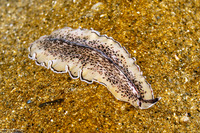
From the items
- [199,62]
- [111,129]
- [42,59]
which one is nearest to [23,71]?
[42,59]

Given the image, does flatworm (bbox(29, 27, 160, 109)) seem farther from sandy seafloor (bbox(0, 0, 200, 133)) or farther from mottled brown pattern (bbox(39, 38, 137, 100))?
sandy seafloor (bbox(0, 0, 200, 133))

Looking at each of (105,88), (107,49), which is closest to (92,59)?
(107,49)

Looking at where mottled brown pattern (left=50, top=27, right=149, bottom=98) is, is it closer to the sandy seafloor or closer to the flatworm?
the flatworm

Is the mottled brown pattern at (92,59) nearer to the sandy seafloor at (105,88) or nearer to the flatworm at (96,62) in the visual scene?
the flatworm at (96,62)

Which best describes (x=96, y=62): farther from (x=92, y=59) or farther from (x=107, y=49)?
(x=107, y=49)

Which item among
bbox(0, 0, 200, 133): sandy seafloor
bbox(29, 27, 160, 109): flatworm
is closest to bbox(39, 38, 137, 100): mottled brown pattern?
bbox(29, 27, 160, 109): flatworm

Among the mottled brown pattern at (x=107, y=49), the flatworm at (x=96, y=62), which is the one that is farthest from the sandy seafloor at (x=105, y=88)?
the mottled brown pattern at (x=107, y=49)
